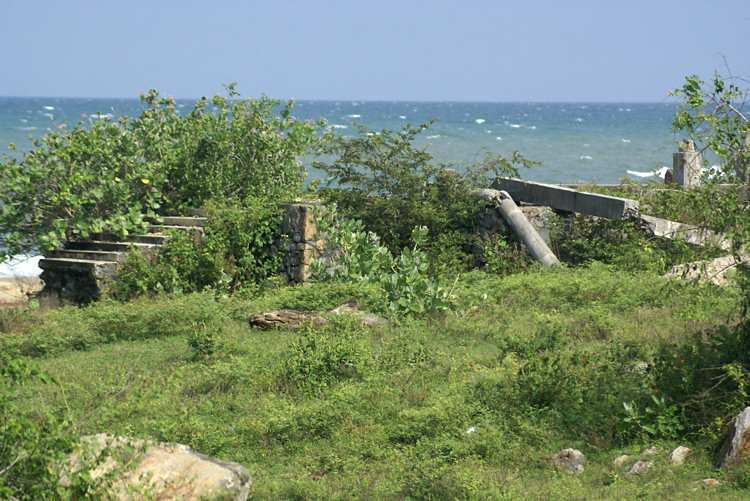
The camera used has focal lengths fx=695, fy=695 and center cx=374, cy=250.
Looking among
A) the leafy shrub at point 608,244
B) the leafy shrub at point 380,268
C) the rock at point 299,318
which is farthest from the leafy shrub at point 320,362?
the leafy shrub at point 608,244

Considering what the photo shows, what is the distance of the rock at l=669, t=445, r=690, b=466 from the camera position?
16.8ft

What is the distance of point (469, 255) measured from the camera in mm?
13023

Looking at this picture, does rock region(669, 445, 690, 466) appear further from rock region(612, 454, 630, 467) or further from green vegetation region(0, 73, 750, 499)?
rock region(612, 454, 630, 467)

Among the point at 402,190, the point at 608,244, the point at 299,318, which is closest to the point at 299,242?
the point at 402,190

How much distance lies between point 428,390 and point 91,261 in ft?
23.3

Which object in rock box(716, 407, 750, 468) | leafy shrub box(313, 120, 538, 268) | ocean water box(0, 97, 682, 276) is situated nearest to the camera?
rock box(716, 407, 750, 468)

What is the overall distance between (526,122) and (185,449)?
301 ft

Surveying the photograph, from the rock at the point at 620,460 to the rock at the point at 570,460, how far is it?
0.23m

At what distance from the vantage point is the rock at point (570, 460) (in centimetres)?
523

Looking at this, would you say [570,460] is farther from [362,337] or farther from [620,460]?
[362,337]

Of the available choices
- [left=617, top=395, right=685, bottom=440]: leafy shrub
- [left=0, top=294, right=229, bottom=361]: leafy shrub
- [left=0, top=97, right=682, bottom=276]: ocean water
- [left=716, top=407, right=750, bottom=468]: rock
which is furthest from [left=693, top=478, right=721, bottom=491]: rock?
[left=0, top=97, right=682, bottom=276]: ocean water

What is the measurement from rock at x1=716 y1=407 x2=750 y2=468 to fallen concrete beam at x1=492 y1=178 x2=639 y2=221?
7.56 m

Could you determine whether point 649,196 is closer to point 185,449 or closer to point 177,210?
point 177,210

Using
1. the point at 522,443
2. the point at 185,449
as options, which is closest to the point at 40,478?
the point at 185,449
